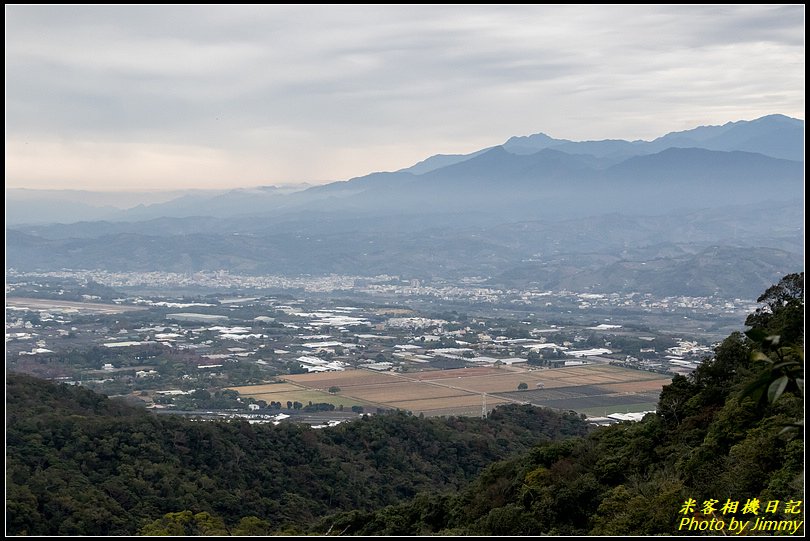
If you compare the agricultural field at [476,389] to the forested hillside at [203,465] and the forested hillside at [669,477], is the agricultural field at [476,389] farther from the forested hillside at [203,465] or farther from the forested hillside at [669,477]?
the forested hillside at [669,477]

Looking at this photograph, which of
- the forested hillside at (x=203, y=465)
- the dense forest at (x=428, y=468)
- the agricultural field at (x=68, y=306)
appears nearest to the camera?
the dense forest at (x=428, y=468)


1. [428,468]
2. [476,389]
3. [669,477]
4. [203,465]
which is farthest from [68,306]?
[669,477]

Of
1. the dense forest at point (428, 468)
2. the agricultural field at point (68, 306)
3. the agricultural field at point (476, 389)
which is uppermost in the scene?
the dense forest at point (428, 468)

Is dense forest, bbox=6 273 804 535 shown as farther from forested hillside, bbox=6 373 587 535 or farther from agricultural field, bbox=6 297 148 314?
agricultural field, bbox=6 297 148 314

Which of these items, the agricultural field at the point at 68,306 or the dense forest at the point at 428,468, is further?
the agricultural field at the point at 68,306


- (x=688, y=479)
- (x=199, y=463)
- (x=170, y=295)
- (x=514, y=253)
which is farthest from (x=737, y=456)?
(x=514, y=253)

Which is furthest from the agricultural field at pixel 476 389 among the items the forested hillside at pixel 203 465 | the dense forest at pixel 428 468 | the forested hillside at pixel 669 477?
the forested hillside at pixel 669 477

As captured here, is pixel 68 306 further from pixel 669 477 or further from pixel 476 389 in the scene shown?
pixel 669 477
